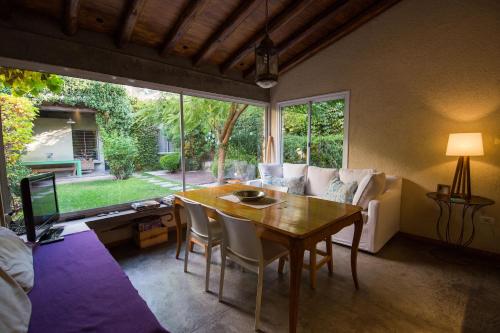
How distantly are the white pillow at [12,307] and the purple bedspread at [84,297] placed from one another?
0.15 feet

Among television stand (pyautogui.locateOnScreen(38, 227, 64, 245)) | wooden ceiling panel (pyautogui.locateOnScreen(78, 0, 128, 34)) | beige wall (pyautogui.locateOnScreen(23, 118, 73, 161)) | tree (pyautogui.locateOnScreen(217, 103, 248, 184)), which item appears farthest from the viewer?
tree (pyautogui.locateOnScreen(217, 103, 248, 184))

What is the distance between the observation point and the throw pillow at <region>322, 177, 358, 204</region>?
10.1 ft

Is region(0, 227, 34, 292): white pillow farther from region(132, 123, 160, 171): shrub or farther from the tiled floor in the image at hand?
region(132, 123, 160, 171): shrub

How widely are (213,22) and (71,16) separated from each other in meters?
1.56

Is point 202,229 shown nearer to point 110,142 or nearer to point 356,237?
point 356,237

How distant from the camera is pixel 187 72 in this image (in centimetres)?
369

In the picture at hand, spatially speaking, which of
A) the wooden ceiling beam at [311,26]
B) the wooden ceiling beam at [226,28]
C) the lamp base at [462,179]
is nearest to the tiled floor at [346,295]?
the lamp base at [462,179]

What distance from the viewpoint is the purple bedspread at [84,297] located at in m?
1.00

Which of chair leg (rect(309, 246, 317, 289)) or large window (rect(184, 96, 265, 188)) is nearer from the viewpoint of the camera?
chair leg (rect(309, 246, 317, 289))

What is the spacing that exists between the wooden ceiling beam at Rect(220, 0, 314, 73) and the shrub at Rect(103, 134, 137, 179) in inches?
79.4

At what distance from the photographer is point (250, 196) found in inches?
95.2

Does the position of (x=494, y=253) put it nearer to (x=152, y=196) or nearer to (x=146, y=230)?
(x=146, y=230)

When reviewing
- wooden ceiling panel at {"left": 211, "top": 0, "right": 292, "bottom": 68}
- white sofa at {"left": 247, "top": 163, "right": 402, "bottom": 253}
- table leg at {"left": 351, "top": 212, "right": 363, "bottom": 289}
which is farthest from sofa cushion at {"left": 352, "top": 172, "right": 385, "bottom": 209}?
wooden ceiling panel at {"left": 211, "top": 0, "right": 292, "bottom": 68}

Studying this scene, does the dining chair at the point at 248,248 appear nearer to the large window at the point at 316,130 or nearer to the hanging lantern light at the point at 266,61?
the hanging lantern light at the point at 266,61
